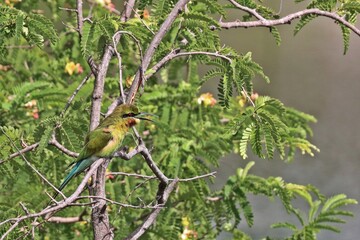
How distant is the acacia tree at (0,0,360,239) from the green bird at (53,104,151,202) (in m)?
0.04

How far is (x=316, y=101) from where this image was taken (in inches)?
355

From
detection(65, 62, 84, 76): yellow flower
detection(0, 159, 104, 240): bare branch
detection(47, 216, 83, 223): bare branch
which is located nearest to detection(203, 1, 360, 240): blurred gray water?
detection(65, 62, 84, 76): yellow flower

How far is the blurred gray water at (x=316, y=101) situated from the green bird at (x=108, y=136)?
12.8 ft

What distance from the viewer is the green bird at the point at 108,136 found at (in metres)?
1.89

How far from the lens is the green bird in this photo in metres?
1.89

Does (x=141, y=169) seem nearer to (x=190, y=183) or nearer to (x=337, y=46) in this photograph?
(x=190, y=183)

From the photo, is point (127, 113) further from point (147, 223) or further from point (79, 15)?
point (79, 15)

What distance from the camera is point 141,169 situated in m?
3.46

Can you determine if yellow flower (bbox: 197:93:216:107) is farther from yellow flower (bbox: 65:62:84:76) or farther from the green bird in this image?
the green bird

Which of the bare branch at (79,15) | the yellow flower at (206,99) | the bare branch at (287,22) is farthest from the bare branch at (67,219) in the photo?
the bare branch at (287,22)

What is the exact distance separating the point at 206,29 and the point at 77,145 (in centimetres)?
57

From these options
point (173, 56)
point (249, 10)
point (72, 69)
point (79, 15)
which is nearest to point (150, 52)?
point (173, 56)

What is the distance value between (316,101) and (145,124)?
5.72m

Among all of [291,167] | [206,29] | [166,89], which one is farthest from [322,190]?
[206,29]
